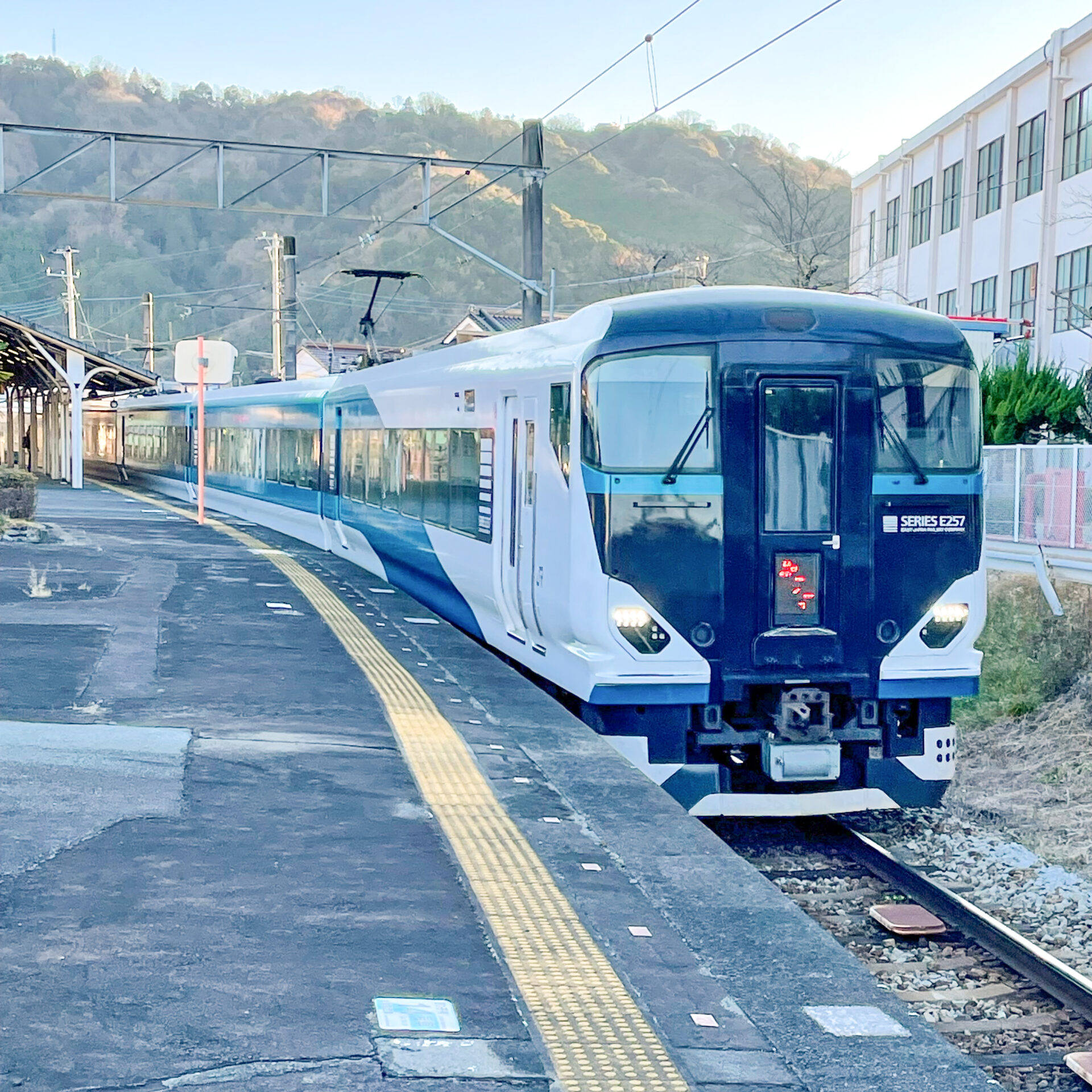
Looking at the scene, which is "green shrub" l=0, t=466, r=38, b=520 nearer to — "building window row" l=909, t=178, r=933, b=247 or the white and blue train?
the white and blue train

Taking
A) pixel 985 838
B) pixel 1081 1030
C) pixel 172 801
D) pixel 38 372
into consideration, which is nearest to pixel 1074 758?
pixel 985 838

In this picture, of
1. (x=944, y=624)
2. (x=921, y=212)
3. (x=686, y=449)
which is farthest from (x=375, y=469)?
(x=921, y=212)

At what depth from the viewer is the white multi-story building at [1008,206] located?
2878cm

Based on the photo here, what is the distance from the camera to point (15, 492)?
19.8 m

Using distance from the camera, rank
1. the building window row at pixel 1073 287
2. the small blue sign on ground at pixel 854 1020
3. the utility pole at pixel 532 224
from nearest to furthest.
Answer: the small blue sign on ground at pixel 854 1020
the utility pole at pixel 532 224
the building window row at pixel 1073 287

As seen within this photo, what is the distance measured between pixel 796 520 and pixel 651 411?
3.53 ft

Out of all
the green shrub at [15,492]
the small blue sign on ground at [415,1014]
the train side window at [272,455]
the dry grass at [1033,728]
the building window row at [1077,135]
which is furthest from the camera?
the building window row at [1077,135]

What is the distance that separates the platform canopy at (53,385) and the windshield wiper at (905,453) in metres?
21.1

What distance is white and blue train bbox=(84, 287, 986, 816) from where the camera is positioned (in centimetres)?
807

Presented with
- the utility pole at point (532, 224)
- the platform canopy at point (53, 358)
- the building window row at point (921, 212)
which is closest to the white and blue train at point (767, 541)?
the utility pole at point (532, 224)

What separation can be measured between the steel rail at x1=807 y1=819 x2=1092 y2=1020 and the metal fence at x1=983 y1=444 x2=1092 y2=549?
7081 mm

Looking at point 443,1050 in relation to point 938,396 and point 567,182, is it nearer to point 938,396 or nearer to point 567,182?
point 938,396

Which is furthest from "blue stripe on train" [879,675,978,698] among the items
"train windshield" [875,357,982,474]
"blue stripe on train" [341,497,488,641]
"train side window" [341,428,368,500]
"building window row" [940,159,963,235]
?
"building window row" [940,159,963,235]

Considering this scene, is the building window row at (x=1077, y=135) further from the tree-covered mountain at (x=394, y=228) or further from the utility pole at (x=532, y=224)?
the tree-covered mountain at (x=394, y=228)
